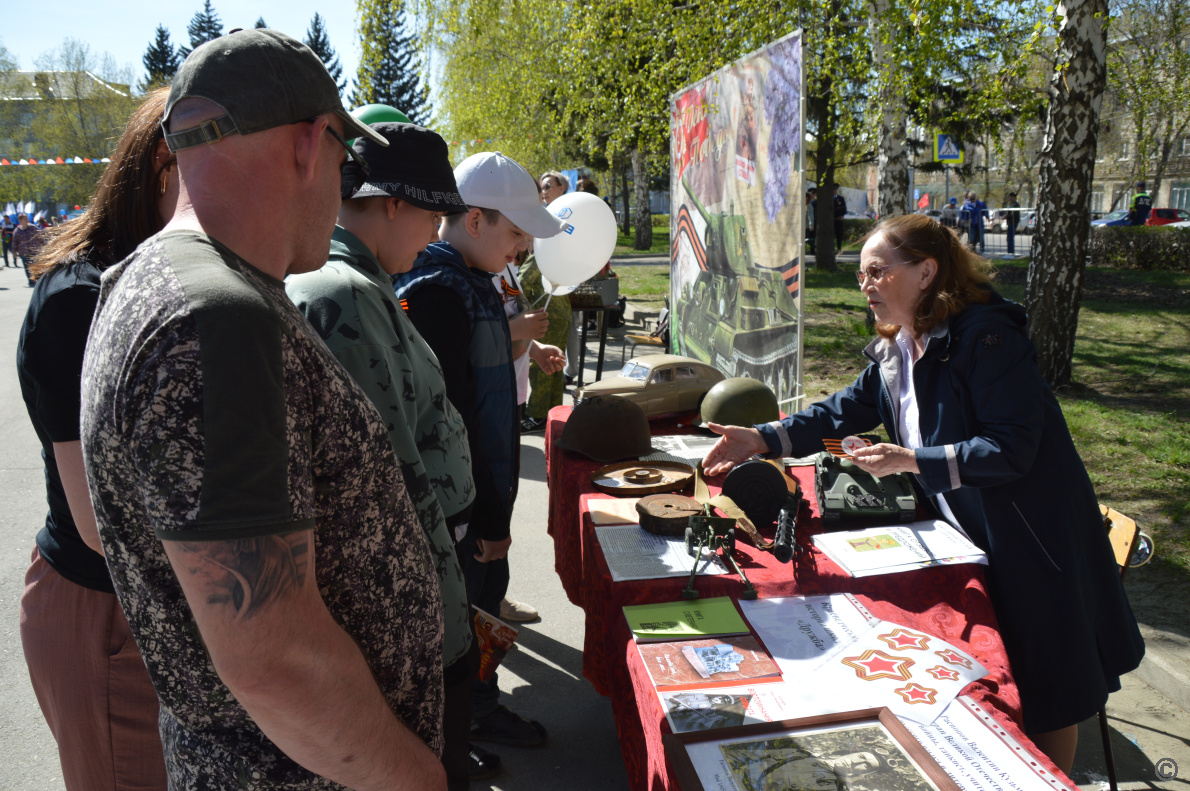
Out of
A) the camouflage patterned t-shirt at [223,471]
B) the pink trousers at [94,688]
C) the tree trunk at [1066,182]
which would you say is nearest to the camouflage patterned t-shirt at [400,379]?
the camouflage patterned t-shirt at [223,471]

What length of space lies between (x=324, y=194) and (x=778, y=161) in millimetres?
3718

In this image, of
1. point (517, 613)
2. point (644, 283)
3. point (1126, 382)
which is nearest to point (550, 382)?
point (517, 613)

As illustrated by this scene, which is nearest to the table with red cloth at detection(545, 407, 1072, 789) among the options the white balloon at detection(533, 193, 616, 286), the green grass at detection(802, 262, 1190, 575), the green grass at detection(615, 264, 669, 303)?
the white balloon at detection(533, 193, 616, 286)

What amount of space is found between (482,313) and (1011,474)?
156cm

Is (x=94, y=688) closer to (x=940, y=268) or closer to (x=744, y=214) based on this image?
(x=940, y=268)

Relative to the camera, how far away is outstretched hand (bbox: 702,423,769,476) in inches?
107

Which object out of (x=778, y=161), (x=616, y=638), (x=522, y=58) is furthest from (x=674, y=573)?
(x=522, y=58)

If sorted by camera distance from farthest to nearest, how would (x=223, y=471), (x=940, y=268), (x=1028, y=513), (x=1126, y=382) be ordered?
1. (x=1126, y=382)
2. (x=940, y=268)
3. (x=1028, y=513)
4. (x=223, y=471)

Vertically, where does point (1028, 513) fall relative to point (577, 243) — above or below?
below

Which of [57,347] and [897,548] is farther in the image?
[897,548]

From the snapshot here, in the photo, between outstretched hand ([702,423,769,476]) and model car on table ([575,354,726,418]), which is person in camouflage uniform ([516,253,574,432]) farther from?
outstretched hand ([702,423,769,476])

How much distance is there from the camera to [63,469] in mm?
1452

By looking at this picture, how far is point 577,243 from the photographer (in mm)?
4664

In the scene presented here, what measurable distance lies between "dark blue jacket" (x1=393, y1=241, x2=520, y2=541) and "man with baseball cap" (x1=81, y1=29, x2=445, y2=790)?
3.82 feet
